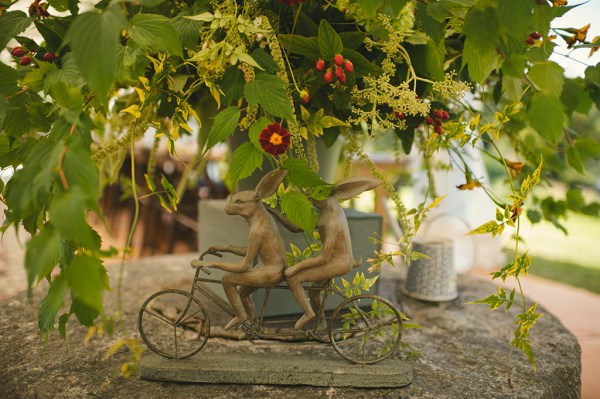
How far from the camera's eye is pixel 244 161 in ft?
1.41

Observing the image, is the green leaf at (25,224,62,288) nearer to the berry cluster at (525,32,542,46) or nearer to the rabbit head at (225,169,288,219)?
the rabbit head at (225,169,288,219)

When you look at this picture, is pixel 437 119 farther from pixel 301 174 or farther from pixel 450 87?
pixel 301 174

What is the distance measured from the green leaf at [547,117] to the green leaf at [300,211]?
21cm

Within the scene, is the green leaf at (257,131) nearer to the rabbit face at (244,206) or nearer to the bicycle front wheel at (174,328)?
the rabbit face at (244,206)

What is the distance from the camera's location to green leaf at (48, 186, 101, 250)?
0.30 m

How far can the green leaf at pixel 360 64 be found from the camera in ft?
1.59

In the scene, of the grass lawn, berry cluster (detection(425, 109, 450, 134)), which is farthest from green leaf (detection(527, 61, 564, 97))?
the grass lawn

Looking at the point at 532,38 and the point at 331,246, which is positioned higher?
the point at 532,38

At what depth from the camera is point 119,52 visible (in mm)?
441

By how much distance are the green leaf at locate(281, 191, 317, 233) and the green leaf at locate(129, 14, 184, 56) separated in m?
0.17

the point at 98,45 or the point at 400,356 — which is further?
the point at 400,356

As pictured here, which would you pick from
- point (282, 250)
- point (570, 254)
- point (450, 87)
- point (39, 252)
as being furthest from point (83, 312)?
point (570, 254)

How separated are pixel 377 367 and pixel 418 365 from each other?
85 mm

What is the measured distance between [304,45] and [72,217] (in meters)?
0.29
